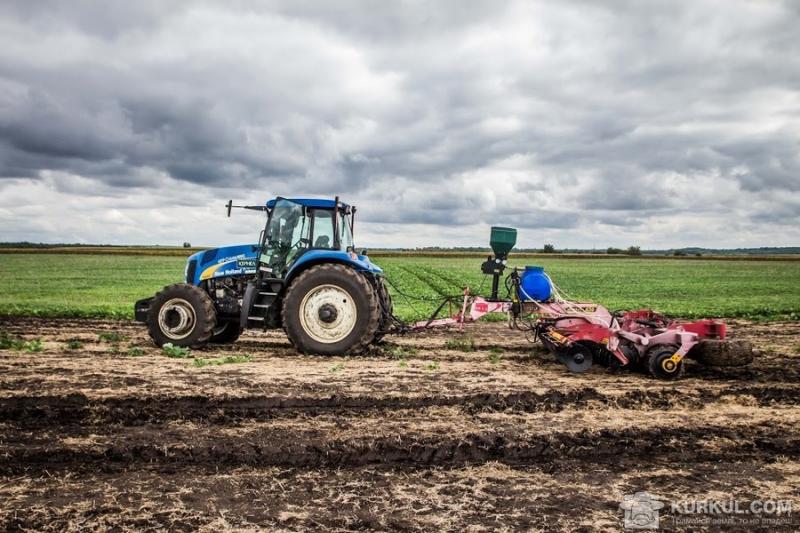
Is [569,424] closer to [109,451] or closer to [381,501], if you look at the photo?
[381,501]

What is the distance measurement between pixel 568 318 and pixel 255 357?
493 centimetres

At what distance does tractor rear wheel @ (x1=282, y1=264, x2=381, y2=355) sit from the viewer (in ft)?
29.3

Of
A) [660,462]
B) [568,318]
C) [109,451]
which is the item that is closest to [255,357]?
[109,451]

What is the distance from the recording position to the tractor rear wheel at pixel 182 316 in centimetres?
Result: 936

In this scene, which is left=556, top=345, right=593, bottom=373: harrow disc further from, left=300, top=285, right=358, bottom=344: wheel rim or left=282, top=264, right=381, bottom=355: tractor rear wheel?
left=300, top=285, right=358, bottom=344: wheel rim

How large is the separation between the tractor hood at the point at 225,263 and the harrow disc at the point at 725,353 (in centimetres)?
726

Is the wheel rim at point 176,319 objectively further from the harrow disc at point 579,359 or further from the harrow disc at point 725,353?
the harrow disc at point 725,353

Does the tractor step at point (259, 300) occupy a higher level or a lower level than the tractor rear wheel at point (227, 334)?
higher

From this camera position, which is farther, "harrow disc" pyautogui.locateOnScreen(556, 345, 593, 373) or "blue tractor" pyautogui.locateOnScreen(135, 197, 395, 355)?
"blue tractor" pyautogui.locateOnScreen(135, 197, 395, 355)

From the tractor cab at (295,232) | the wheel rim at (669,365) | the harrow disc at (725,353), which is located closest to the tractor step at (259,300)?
the tractor cab at (295,232)

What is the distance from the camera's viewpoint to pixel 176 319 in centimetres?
947

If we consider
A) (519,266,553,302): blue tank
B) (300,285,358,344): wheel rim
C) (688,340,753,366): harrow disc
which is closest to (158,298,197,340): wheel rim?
(300,285,358,344): wheel rim

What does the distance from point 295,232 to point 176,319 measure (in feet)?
8.19

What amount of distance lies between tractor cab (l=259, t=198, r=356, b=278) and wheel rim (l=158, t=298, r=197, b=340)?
4.63 feet
